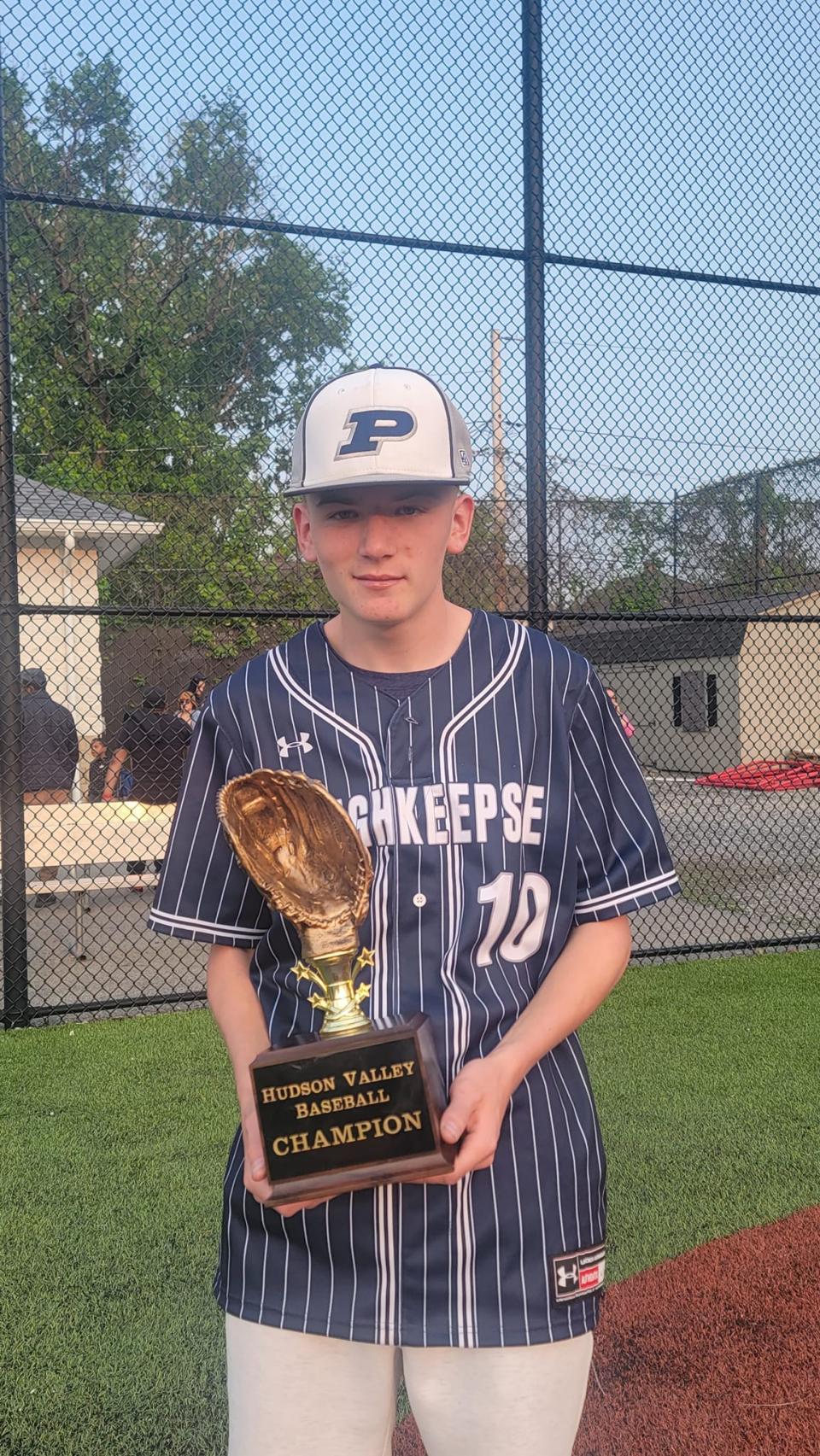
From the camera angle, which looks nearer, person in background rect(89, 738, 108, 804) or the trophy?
the trophy

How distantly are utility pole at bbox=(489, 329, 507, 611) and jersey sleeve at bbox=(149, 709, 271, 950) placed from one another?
464 cm

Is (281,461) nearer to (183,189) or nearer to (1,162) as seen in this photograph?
(183,189)

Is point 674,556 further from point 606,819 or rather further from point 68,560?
point 606,819

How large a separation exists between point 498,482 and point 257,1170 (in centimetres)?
569

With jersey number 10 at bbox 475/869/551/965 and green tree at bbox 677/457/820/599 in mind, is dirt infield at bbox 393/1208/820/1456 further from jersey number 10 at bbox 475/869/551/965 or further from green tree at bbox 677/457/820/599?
green tree at bbox 677/457/820/599

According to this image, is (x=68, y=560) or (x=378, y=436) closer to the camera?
(x=378, y=436)

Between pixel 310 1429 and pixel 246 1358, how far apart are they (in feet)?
0.32

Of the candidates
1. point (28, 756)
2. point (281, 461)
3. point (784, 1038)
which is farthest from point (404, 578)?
point (281, 461)

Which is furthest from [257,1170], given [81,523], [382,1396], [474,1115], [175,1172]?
[81,523]

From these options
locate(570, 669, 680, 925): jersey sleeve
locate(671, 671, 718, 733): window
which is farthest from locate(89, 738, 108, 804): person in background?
locate(671, 671, 718, 733): window

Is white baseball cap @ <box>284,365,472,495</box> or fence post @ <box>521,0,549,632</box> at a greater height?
fence post @ <box>521,0,549,632</box>

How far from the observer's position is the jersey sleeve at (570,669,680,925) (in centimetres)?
→ 148

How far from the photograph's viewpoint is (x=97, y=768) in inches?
457

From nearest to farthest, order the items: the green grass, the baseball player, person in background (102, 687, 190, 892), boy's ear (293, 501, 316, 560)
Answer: the baseball player
boy's ear (293, 501, 316, 560)
the green grass
person in background (102, 687, 190, 892)
